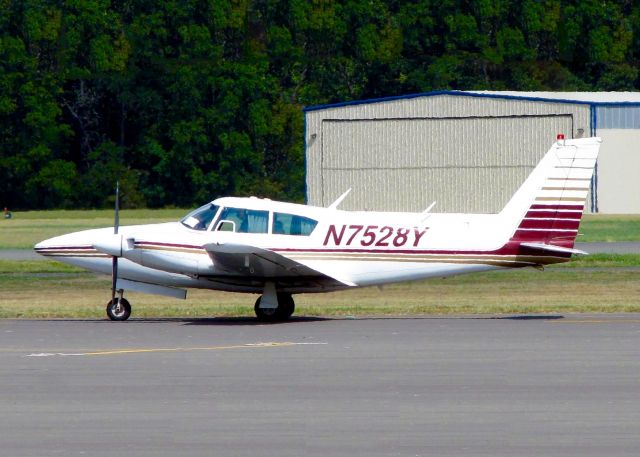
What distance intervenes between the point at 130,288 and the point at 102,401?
334 inches

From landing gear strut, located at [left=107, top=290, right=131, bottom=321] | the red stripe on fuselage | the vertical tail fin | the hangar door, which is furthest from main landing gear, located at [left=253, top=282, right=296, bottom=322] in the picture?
the hangar door

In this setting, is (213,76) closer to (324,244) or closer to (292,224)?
(292,224)

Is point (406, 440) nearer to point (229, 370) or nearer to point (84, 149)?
point (229, 370)

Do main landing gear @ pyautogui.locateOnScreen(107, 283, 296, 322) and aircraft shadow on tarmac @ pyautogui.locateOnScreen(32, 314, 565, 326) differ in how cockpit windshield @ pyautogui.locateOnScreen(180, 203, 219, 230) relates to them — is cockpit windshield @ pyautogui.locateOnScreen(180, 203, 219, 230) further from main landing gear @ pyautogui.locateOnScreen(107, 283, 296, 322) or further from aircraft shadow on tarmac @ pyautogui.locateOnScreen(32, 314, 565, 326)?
aircraft shadow on tarmac @ pyautogui.locateOnScreen(32, 314, 565, 326)

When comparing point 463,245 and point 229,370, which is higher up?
point 463,245

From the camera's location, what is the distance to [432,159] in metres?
61.8

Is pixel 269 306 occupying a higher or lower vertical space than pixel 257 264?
lower

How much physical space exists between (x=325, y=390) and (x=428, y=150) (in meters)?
49.9

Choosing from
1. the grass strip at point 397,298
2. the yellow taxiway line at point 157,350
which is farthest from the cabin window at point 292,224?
the yellow taxiway line at point 157,350

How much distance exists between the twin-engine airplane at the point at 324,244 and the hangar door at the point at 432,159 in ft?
133

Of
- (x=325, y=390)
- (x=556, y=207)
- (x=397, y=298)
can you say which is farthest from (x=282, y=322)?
(x=325, y=390)

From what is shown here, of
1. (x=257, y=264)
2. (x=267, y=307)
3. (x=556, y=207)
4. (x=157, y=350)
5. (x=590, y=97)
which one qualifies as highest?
(x=590, y=97)

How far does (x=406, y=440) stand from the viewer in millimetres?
10094

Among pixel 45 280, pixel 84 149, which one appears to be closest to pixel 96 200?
pixel 84 149
